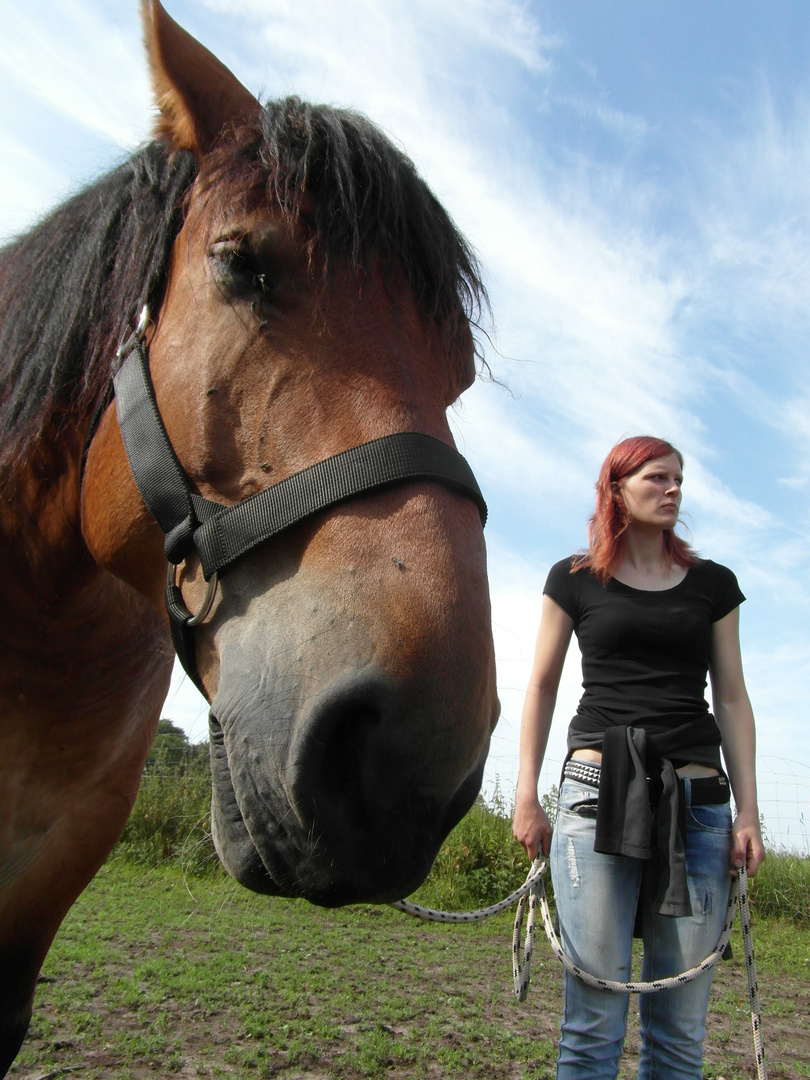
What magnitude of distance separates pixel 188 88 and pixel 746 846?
258cm

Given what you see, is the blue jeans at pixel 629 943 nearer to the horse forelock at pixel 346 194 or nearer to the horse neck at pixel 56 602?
the horse neck at pixel 56 602

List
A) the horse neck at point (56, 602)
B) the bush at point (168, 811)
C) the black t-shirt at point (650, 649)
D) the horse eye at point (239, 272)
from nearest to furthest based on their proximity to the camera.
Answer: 1. the horse eye at point (239, 272)
2. the horse neck at point (56, 602)
3. the black t-shirt at point (650, 649)
4. the bush at point (168, 811)

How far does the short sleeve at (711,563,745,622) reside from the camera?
244 cm

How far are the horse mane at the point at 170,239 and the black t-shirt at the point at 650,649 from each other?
3.79ft

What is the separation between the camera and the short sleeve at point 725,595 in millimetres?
2443

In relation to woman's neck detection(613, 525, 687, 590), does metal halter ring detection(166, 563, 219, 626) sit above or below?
below

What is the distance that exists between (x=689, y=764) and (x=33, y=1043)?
3182 mm

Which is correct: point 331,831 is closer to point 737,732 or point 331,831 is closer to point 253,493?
point 253,493

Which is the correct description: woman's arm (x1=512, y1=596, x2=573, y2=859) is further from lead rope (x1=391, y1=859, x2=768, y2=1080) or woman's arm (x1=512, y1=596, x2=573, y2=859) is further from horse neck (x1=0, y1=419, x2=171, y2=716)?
horse neck (x1=0, y1=419, x2=171, y2=716)

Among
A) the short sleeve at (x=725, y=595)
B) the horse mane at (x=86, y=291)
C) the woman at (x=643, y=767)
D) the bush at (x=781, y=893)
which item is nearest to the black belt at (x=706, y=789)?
the woman at (x=643, y=767)

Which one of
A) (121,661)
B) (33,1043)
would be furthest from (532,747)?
(33,1043)

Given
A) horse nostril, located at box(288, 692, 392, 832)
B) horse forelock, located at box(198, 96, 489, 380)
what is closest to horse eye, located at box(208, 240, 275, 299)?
horse forelock, located at box(198, 96, 489, 380)

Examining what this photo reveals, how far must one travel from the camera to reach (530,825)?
2.38 metres

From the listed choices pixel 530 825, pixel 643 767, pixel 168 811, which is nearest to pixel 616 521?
pixel 643 767
